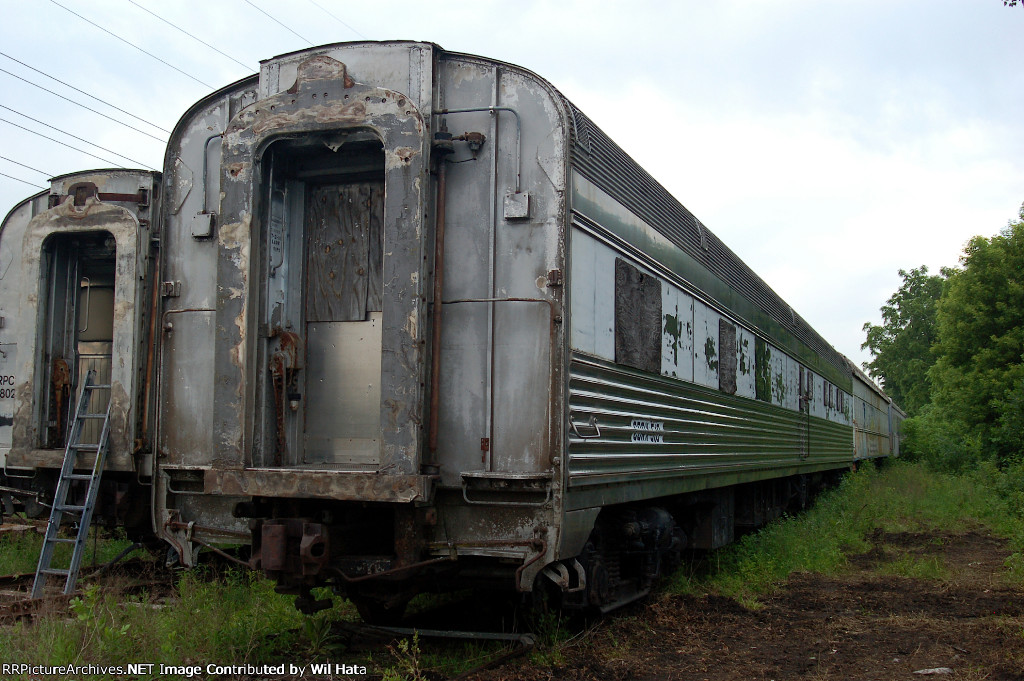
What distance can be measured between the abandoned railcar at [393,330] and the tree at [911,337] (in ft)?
174

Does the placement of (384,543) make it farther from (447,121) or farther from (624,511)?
(447,121)

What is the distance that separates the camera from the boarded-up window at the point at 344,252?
5.81 m

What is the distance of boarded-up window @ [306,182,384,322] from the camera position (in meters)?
5.81

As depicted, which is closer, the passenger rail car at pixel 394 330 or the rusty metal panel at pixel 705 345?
the passenger rail car at pixel 394 330

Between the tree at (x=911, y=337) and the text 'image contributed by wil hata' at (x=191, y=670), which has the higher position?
the tree at (x=911, y=337)

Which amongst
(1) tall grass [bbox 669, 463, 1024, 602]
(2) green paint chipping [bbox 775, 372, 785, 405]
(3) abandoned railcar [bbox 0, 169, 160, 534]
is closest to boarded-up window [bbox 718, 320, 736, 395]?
(1) tall grass [bbox 669, 463, 1024, 602]

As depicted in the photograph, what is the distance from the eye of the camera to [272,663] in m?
5.45

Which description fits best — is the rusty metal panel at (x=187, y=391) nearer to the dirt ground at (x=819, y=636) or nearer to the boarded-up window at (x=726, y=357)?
the dirt ground at (x=819, y=636)

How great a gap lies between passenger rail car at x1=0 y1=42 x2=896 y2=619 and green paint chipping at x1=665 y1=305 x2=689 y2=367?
3.36 feet

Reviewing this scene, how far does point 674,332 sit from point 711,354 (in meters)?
1.31

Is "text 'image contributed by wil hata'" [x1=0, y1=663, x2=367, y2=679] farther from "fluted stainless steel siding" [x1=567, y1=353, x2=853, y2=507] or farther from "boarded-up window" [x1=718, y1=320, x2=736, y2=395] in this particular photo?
"boarded-up window" [x1=718, y1=320, x2=736, y2=395]

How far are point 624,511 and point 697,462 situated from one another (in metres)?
1.56

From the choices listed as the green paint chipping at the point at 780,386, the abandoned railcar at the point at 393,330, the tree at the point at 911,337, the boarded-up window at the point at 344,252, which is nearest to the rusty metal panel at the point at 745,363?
the green paint chipping at the point at 780,386

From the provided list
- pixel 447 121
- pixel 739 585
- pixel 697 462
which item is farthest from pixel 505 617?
pixel 447 121
